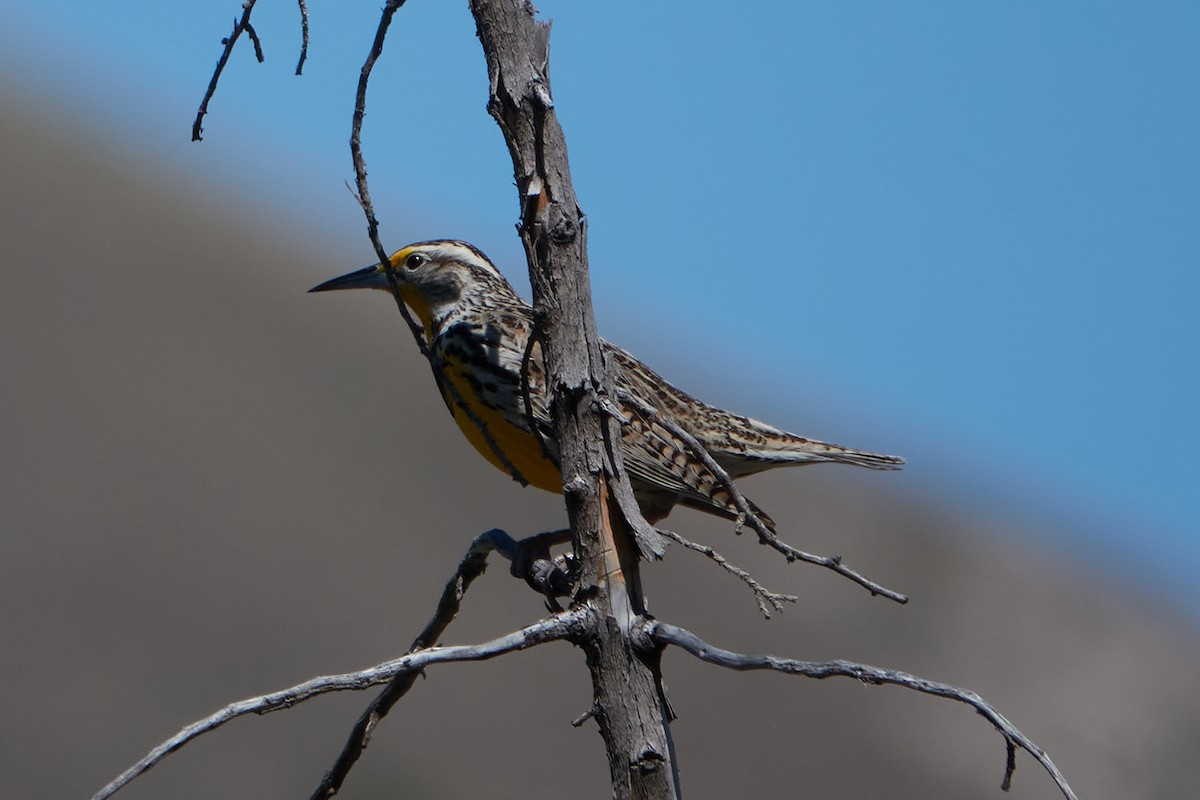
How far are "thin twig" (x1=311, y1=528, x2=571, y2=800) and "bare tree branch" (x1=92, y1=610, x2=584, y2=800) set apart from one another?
0.08m

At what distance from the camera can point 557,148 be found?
8.98ft

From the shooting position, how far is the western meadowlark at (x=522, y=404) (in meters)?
4.61

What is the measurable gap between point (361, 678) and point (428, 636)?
0.60 meters

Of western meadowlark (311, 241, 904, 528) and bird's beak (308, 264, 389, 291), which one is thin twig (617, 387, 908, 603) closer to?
western meadowlark (311, 241, 904, 528)

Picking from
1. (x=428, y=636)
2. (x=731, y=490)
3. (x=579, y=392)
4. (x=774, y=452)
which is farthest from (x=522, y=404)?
(x=579, y=392)

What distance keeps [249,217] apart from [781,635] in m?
19.6

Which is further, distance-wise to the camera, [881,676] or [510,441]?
Answer: [510,441]

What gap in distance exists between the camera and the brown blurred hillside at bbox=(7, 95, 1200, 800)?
66.0 ft

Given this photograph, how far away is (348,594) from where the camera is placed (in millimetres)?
23531

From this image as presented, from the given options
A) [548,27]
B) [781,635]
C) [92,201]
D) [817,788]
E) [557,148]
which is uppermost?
[92,201]

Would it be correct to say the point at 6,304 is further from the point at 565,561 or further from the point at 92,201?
the point at 565,561

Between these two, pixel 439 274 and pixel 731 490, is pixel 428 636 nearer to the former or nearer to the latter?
pixel 731 490

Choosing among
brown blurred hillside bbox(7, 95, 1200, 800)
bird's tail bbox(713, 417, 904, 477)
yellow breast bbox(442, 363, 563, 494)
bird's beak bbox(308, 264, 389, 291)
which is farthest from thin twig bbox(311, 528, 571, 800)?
brown blurred hillside bbox(7, 95, 1200, 800)

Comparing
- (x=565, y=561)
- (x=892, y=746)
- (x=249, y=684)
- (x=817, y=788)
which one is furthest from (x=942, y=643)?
(x=565, y=561)
